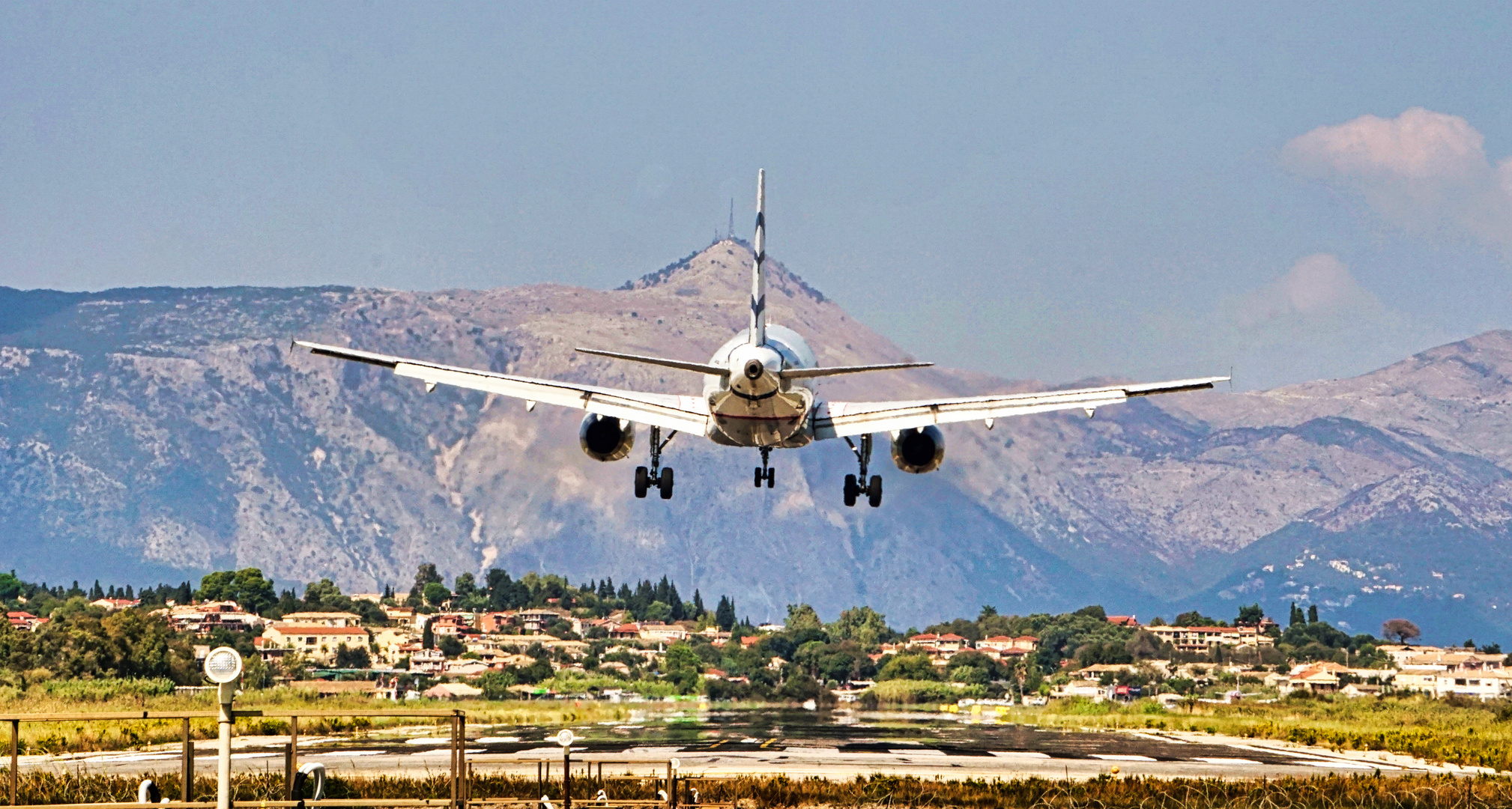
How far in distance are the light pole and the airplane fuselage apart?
29.7 m

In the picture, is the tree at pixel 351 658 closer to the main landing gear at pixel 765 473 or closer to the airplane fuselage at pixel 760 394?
the main landing gear at pixel 765 473

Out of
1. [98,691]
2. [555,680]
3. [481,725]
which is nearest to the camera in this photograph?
[481,725]

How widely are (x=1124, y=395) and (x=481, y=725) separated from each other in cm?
3853

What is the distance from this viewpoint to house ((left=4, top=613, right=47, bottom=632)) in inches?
5399

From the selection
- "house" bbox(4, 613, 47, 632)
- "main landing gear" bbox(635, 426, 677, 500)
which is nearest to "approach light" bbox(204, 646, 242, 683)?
"main landing gear" bbox(635, 426, 677, 500)

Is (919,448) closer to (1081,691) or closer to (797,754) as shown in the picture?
(797,754)

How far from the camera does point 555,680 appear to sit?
13525cm

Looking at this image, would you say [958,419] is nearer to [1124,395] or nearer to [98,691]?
[1124,395]

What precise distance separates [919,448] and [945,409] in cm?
158

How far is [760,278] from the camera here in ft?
208

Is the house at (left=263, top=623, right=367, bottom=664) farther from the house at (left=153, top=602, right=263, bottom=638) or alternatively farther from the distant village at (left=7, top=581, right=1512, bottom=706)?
the house at (left=153, top=602, right=263, bottom=638)

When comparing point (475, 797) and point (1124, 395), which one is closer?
point (475, 797)

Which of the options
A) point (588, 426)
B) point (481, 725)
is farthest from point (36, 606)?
point (588, 426)

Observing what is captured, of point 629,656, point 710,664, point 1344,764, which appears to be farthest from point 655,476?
point 710,664
